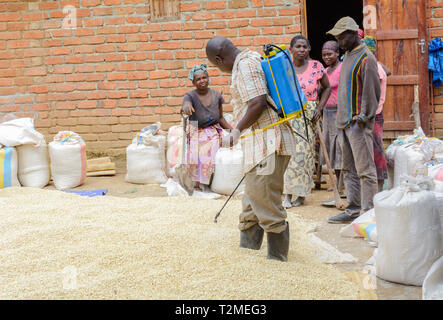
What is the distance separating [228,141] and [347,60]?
6.13 ft

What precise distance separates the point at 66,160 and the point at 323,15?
7.12 meters

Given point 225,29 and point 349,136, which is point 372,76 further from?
point 225,29

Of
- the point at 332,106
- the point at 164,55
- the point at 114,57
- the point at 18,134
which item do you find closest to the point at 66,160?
the point at 18,134

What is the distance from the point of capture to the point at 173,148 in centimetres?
664

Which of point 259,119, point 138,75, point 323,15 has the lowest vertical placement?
point 259,119

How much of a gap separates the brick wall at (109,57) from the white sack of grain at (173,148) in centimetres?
43

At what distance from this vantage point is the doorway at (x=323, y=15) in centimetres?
1091

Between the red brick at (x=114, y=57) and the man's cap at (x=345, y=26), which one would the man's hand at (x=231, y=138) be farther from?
the red brick at (x=114, y=57)

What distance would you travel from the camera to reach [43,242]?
356 cm

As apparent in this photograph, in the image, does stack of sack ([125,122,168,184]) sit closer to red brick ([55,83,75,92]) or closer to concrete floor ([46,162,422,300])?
concrete floor ([46,162,422,300])

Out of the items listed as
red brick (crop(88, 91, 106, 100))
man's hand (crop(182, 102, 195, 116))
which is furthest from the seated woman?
red brick (crop(88, 91, 106, 100))

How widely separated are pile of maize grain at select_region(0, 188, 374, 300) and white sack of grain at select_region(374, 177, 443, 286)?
0.29 metres

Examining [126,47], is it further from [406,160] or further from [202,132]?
[406,160]

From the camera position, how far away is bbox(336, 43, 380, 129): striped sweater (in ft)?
13.4
